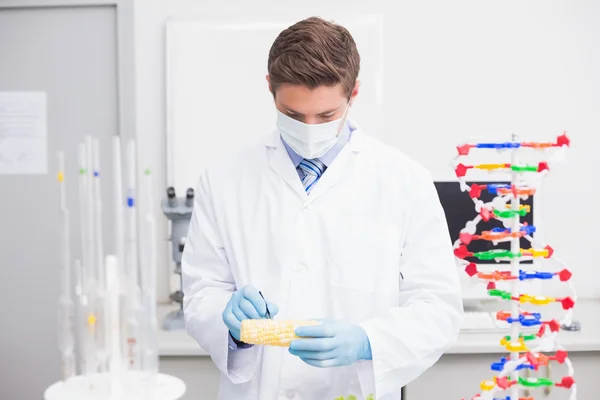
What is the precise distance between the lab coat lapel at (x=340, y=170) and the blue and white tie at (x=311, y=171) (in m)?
0.03

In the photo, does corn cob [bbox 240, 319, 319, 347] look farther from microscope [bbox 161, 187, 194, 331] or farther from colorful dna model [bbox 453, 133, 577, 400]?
microscope [bbox 161, 187, 194, 331]

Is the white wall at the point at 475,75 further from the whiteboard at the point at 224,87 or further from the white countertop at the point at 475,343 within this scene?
the white countertop at the point at 475,343

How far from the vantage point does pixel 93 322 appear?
0.84 meters

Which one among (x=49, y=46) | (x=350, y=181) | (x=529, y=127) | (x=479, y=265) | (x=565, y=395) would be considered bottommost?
(x=565, y=395)

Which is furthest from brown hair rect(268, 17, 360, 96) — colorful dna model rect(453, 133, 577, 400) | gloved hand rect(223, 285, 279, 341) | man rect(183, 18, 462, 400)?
gloved hand rect(223, 285, 279, 341)

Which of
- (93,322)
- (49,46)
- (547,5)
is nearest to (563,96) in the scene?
(547,5)

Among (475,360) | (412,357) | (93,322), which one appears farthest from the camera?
(475,360)

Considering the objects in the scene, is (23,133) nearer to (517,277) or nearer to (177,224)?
(177,224)

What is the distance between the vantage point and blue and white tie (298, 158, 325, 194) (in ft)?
4.81

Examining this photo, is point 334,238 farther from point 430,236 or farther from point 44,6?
point 44,6

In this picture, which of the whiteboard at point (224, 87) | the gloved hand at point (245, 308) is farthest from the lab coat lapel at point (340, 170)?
the whiteboard at point (224, 87)

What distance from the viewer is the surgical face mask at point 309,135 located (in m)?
1.36

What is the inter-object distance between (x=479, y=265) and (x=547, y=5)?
43.0 inches

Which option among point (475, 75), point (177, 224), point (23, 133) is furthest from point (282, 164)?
point (23, 133)
